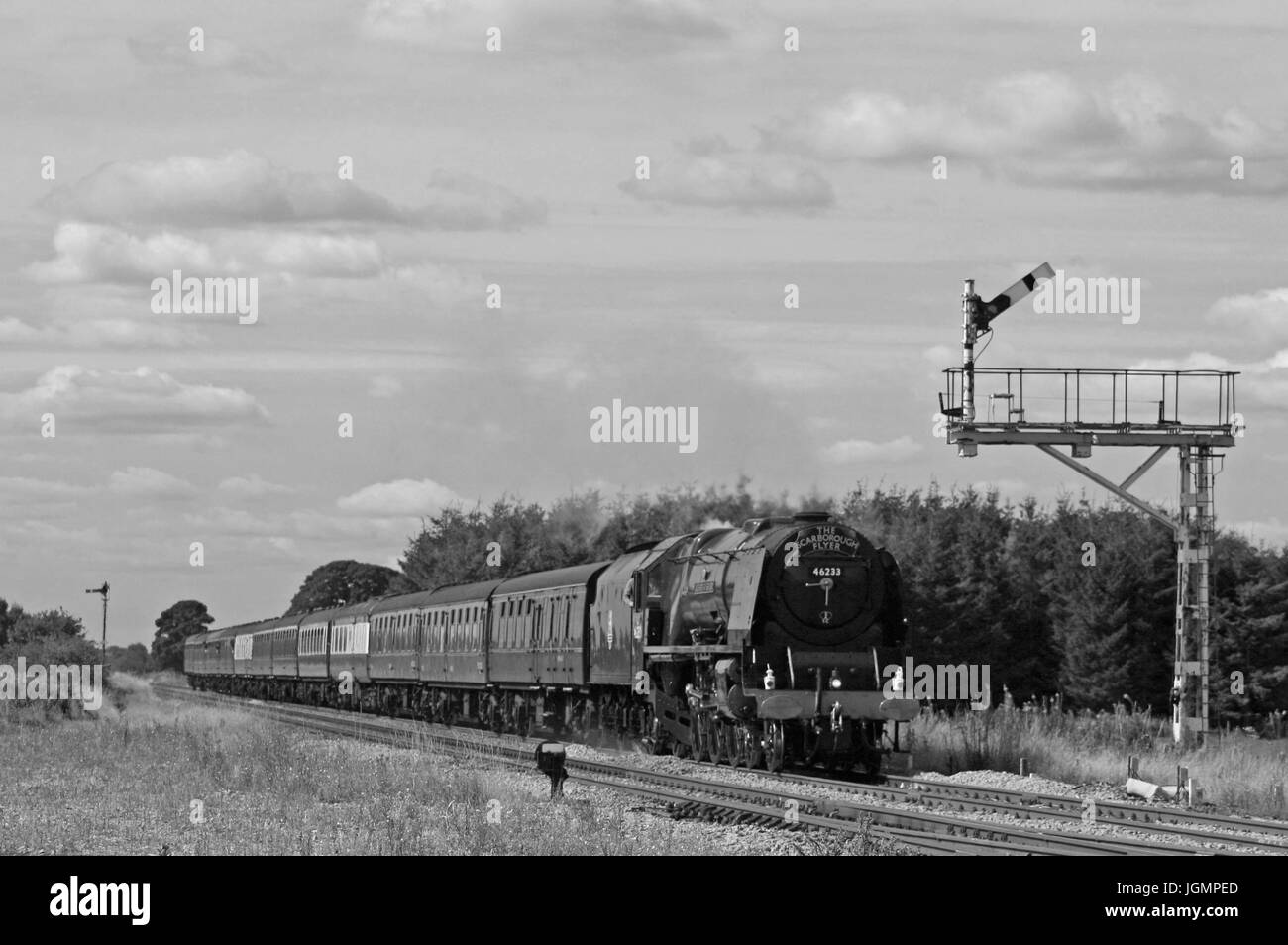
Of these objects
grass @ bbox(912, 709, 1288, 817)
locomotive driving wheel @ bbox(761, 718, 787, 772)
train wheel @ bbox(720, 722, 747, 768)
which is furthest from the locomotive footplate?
grass @ bbox(912, 709, 1288, 817)

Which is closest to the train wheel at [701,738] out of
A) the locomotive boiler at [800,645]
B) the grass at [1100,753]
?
the locomotive boiler at [800,645]

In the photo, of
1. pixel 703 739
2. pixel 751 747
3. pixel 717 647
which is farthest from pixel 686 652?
pixel 751 747

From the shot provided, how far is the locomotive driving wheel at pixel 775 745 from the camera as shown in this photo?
24156mm

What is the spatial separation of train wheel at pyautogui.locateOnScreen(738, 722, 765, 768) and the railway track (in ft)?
3.13

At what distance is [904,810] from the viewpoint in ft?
61.9

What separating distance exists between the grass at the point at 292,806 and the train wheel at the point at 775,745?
3.44m

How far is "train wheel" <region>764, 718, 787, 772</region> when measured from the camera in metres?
24.2

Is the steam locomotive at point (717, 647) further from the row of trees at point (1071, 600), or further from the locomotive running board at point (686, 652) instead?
the row of trees at point (1071, 600)

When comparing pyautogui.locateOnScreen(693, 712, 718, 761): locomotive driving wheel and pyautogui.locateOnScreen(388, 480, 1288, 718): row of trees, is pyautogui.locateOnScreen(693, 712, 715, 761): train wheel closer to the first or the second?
pyautogui.locateOnScreen(693, 712, 718, 761): locomotive driving wheel

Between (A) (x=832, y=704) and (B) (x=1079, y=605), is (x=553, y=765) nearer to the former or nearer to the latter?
(A) (x=832, y=704)

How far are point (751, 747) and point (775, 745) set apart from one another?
1098 millimetres

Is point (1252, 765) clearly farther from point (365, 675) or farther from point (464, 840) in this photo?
point (365, 675)
